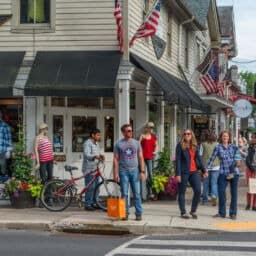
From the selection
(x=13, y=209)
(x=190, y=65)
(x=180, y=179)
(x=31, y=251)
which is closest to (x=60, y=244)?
(x=31, y=251)

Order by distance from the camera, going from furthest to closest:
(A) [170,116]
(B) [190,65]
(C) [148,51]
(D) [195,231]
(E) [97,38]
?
(B) [190,65]
(A) [170,116]
(C) [148,51]
(E) [97,38]
(D) [195,231]

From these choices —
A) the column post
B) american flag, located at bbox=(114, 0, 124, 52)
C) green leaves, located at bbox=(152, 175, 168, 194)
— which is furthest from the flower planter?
american flag, located at bbox=(114, 0, 124, 52)

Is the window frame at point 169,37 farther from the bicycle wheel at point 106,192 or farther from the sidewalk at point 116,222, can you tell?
the sidewalk at point 116,222

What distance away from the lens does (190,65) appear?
26578mm

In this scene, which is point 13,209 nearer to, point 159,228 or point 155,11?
point 159,228

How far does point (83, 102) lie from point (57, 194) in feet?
11.3

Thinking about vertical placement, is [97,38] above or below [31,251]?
above

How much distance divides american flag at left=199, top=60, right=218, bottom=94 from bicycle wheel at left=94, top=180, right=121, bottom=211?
993cm

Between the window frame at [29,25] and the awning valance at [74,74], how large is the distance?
0.64 metres

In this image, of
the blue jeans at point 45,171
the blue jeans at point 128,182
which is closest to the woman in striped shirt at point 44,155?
the blue jeans at point 45,171

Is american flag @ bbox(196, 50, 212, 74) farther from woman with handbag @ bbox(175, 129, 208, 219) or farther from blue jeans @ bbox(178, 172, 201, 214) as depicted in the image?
blue jeans @ bbox(178, 172, 201, 214)

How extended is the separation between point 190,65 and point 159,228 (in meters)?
15.3

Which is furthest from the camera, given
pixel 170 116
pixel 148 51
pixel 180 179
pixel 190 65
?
pixel 190 65

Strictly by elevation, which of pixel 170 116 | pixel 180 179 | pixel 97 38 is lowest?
pixel 180 179
